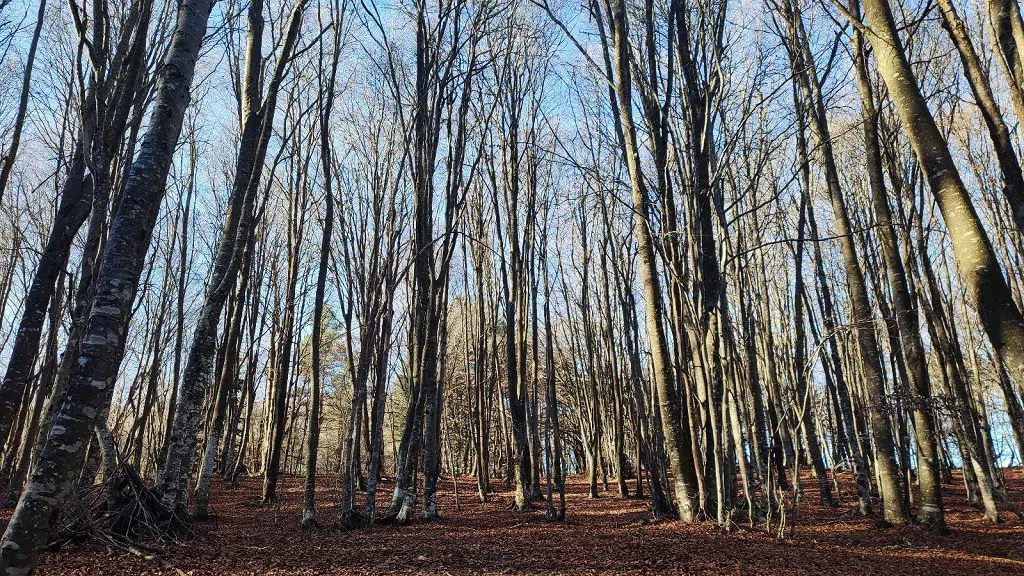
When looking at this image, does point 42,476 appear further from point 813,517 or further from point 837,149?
point 837,149

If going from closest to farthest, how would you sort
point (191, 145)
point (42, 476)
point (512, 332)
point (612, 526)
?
point (42, 476) → point (612, 526) → point (512, 332) → point (191, 145)

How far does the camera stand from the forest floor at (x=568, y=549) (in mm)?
4238

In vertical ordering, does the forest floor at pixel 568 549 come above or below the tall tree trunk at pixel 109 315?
below

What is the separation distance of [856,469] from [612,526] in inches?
163

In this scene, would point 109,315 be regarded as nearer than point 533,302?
Yes

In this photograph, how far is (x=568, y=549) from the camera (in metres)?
5.18

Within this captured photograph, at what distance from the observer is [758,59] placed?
7.63 meters

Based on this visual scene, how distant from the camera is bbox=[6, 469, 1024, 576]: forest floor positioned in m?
4.24

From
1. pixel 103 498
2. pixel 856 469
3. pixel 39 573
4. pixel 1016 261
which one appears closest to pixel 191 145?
pixel 103 498

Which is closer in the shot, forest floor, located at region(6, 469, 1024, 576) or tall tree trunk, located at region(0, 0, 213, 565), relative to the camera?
tall tree trunk, located at region(0, 0, 213, 565)

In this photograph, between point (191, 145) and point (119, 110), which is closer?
point (119, 110)

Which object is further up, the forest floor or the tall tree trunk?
the tall tree trunk

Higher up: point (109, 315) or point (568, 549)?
point (109, 315)

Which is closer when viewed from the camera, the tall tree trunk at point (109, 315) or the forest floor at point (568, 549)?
the tall tree trunk at point (109, 315)
